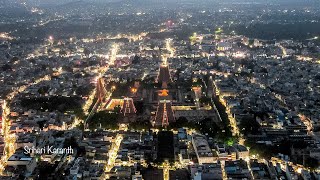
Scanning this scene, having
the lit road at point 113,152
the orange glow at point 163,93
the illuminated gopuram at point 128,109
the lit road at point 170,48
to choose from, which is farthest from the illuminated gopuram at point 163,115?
the lit road at point 170,48

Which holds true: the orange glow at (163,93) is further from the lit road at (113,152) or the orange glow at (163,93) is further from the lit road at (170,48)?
the lit road at (170,48)

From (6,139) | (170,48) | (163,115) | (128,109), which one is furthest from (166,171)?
(170,48)

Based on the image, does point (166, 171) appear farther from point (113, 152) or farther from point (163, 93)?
point (163, 93)

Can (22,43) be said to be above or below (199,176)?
above

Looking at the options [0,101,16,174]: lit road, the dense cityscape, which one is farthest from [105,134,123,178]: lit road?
[0,101,16,174]: lit road

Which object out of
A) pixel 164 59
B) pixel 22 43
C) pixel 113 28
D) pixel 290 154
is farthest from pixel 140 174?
pixel 113 28

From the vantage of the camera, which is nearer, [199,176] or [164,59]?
[199,176]

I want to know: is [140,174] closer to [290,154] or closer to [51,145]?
[51,145]

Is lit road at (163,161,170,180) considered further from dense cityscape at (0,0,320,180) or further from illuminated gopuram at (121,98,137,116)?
illuminated gopuram at (121,98,137,116)
